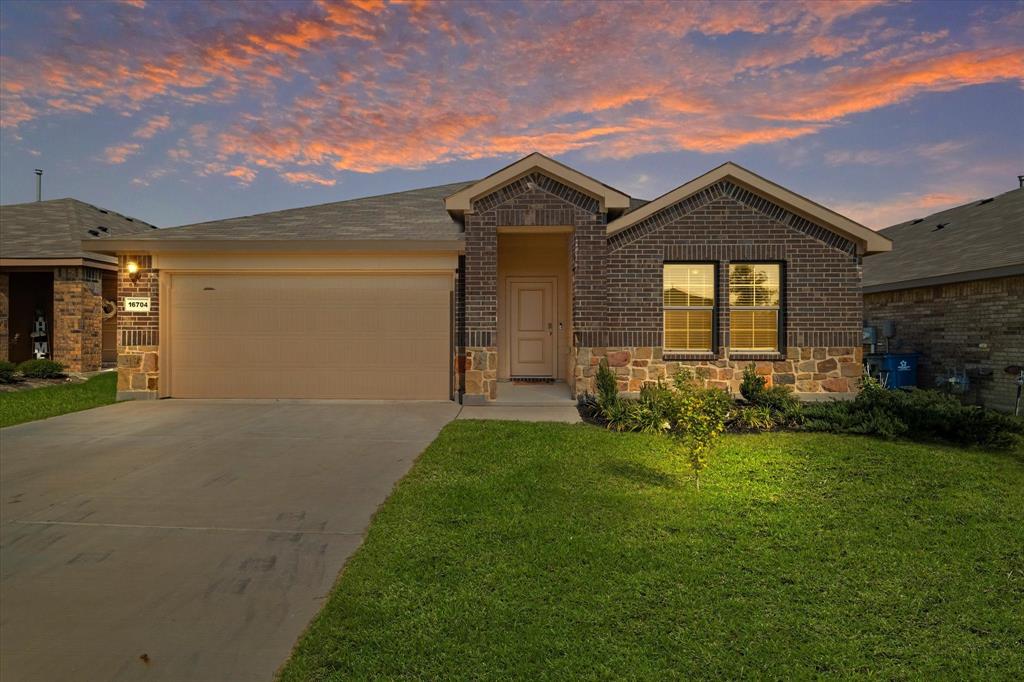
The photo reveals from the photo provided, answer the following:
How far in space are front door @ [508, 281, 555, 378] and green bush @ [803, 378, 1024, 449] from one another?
6.18 metres

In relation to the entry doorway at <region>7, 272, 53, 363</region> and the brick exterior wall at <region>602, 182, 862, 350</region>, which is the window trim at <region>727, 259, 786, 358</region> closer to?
the brick exterior wall at <region>602, 182, 862, 350</region>

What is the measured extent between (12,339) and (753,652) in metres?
21.9

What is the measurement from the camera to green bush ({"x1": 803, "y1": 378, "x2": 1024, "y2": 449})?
712 centimetres

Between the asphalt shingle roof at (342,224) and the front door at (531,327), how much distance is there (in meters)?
2.50

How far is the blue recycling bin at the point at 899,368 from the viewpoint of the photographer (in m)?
12.2

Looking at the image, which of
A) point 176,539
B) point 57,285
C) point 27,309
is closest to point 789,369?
point 176,539

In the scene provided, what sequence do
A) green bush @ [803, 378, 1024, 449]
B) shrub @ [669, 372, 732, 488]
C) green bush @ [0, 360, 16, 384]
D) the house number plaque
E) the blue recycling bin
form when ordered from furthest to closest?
green bush @ [0, 360, 16, 384]
the blue recycling bin
the house number plaque
green bush @ [803, 378, 1024, 449]
shrub @ [669, 372, 732, 488]

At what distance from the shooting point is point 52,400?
35.6 ft

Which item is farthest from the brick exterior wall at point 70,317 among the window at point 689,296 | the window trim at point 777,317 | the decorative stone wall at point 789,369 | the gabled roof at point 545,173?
the window trim at point 777,317

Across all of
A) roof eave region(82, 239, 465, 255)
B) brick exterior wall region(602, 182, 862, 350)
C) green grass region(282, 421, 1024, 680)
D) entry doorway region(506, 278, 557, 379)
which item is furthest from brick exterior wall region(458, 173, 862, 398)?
green grass region(282, 421, 1024, 680)

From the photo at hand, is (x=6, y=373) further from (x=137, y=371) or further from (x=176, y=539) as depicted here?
(x=176, y=539)

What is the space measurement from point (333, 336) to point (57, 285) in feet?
33.7

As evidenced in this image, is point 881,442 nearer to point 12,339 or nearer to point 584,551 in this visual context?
point 584,551

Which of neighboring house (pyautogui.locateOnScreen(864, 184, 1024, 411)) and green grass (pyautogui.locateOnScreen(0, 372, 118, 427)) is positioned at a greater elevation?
neighboring house (pyautogui.locateOnScreen(864, 184, 1024, 411))
